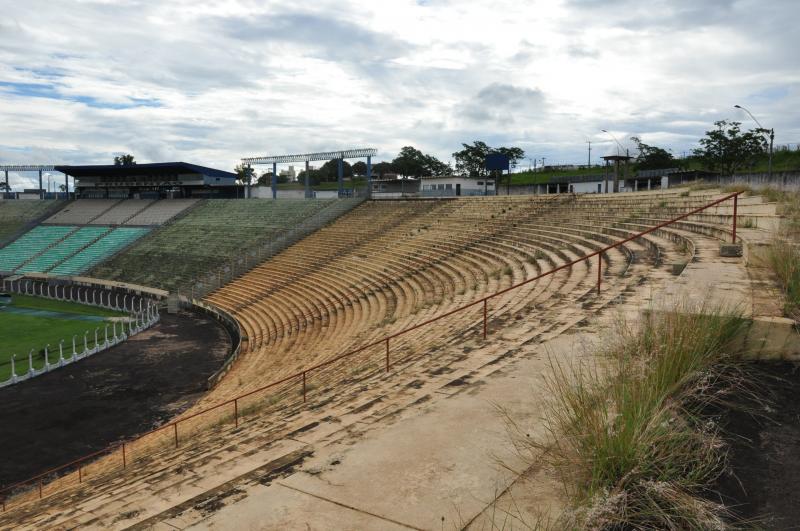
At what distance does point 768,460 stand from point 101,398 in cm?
1847

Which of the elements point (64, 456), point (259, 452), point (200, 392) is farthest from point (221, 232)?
point (259, 452)

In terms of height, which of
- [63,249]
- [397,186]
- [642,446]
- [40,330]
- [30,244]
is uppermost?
[397,186]

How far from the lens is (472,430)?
5.43 metres

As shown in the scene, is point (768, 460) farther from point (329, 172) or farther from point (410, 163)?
point (329, 172)

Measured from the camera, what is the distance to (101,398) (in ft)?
59.0

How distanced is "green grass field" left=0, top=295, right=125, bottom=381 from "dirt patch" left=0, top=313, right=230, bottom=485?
91.7 inches

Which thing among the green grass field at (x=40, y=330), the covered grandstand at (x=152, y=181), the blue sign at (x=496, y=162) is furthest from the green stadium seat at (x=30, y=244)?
the blue sign at (x=496, y=162)

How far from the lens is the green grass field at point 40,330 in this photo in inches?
895

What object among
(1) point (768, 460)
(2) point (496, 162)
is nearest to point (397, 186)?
(2) point (496, 162)

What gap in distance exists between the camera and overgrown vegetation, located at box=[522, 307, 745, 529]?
3451 millimetres

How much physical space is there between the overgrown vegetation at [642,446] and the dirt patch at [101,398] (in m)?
13.3

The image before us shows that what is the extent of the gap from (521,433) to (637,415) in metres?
1.46

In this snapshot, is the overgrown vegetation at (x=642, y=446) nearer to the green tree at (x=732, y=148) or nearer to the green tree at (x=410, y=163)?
the green tree at (x=732, y=148)

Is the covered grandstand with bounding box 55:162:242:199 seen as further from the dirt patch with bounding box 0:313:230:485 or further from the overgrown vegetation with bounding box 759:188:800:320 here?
the overgrown vegetation with bounding box 759:188:800:320
